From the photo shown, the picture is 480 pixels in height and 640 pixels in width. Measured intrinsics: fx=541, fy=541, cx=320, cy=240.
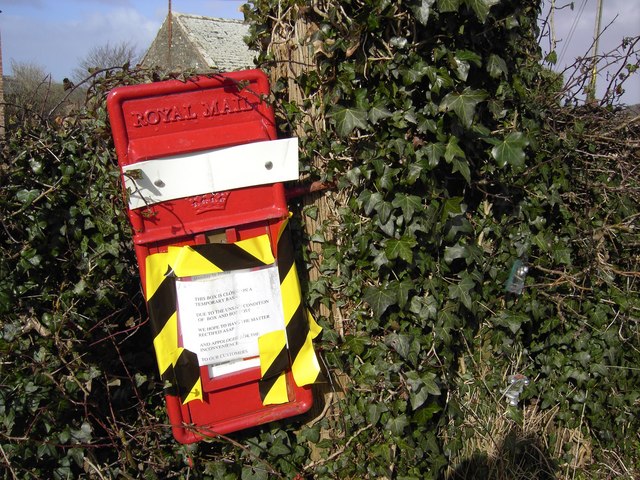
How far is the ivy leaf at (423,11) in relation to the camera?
95.0 inches

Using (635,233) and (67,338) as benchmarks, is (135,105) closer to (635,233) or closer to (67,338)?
(67,338)

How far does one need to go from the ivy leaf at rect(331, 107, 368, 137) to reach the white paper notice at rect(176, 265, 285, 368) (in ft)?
2.45

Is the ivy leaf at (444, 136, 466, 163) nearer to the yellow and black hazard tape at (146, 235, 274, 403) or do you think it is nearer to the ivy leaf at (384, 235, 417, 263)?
the ivy leaf at (384, 235, 417, 263)

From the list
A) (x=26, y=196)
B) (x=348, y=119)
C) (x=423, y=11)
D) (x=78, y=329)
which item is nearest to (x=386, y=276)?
(x=348, y=119)

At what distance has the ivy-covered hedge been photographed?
2514mm

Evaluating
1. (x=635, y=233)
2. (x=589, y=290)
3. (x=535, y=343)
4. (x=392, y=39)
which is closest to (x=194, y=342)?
(x=392, y=39)

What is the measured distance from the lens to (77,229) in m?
2.58

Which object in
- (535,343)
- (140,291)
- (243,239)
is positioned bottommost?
(535,343)

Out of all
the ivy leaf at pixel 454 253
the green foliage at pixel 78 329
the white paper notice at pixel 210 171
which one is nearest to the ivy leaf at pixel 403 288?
the ivy leaf at pixel 454 253

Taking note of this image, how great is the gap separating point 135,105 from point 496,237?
2.10 meters

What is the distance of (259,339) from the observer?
2.65 metres

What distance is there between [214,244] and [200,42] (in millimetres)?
16163

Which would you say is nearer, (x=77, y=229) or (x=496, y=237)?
(x=77, y=229)

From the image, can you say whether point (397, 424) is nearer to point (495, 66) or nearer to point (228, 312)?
point (228, 312)
